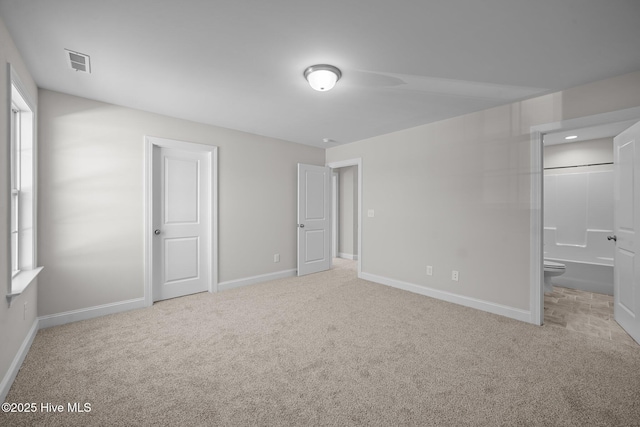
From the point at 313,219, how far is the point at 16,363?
3818mm

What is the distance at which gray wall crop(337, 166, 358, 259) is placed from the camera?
647 centimetres

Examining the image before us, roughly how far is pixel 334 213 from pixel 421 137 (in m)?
3.26

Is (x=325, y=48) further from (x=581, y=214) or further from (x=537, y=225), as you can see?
(x=581, y=214)

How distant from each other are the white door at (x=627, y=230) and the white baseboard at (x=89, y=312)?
505 centimetres

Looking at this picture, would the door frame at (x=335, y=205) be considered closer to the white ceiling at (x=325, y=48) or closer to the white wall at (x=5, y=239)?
the white ceiling at (x=325, y=48)

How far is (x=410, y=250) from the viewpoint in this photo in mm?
3969

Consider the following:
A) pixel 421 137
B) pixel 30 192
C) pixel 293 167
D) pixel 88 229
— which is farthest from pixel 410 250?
pixel 30 192

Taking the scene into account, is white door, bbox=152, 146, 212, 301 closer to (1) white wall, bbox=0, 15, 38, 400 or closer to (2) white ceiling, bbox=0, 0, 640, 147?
(2) white ceiling, bbox=0, 0, 640, 147

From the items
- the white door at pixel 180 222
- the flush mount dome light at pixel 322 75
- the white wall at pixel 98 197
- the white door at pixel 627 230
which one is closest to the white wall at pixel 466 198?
the white door at pixel 627 230

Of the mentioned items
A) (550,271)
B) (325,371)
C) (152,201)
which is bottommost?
(325,371)

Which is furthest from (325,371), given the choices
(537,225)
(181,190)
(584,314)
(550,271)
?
(550,271)

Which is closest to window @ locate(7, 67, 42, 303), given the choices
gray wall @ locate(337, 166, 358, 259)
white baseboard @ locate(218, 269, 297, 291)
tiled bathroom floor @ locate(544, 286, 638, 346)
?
white baseboard @ locate(218, 269, 297, 291)

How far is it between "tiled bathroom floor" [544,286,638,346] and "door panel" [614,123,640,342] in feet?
0.35

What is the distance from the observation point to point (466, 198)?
3.39 metres
